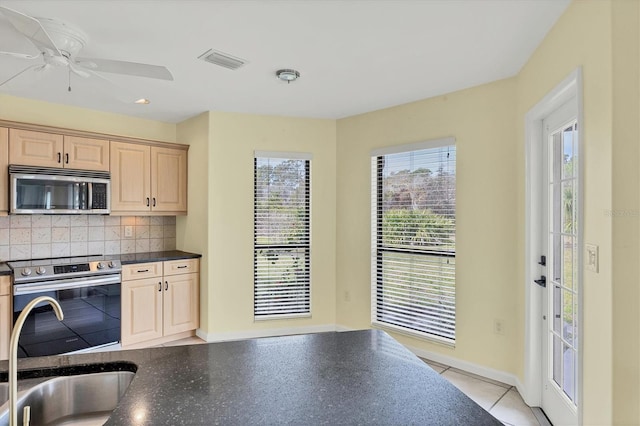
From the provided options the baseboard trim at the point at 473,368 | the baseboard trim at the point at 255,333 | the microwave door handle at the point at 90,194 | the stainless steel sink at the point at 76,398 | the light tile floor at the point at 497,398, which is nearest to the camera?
the stainless steel sink at the point at 76,398

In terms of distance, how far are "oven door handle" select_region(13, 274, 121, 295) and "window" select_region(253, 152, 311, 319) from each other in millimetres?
1406

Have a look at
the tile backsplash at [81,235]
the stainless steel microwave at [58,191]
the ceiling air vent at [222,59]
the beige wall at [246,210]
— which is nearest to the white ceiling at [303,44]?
the ceiling air vent at [222,59]

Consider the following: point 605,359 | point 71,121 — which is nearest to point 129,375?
point 605,359

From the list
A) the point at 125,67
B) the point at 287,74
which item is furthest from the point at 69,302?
the point at 287,74

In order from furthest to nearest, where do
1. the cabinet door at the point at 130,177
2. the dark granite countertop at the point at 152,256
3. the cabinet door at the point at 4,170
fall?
1. the cabinet door at the point at 130,177
2. the dark granite countertop at the point at 152,256
3. the cabinet door at the point at 4,170

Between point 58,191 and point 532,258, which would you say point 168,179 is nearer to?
point 58,191

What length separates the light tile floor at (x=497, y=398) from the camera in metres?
2.46

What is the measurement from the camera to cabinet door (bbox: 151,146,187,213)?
4.06 metres

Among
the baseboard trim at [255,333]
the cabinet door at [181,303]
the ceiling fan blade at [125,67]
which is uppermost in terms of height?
the ceiling fan blade at [125,67]

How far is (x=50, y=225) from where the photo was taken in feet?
12.0

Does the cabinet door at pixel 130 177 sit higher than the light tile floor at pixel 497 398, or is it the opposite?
the cabinet door at pixel 130 177

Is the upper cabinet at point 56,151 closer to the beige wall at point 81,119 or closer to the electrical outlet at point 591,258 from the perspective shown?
the beige wall at point 81,119

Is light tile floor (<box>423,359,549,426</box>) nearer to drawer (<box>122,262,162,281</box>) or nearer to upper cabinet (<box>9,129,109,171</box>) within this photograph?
drawer (<box>122,262,162,281</box>)

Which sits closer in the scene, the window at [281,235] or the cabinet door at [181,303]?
the cabinet door at [181,303]
